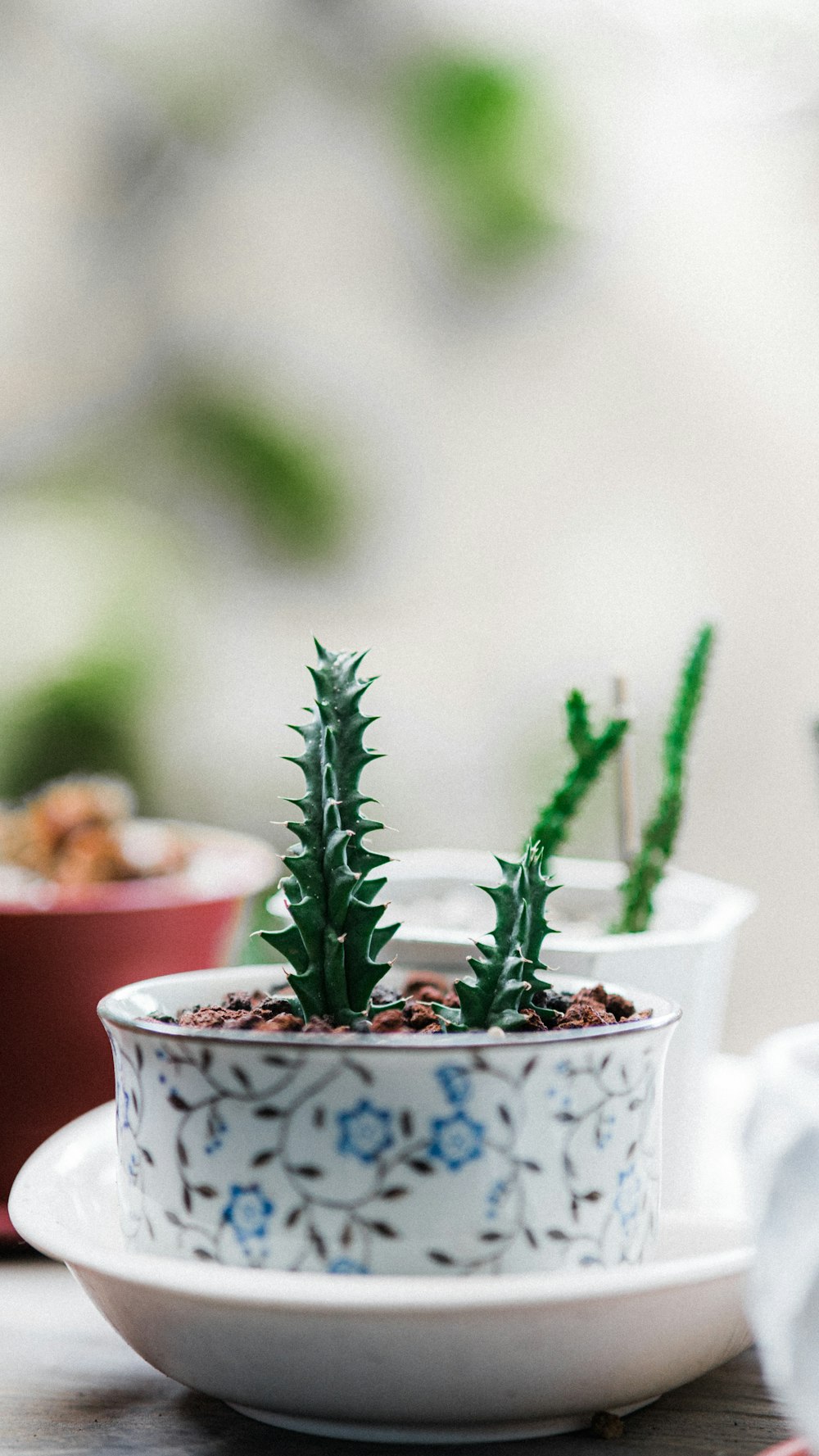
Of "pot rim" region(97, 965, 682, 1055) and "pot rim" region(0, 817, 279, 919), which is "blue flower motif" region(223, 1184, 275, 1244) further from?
"pot rim" region(0, 817, 279, 919)

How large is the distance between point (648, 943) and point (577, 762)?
72mm

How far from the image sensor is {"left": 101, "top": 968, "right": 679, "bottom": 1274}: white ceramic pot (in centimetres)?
32

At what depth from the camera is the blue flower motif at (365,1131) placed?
321 millimetres

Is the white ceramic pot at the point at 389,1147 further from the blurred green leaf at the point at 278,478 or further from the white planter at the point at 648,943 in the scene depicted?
the blurred green leaf at the point at 278,478

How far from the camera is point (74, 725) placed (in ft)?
3.12

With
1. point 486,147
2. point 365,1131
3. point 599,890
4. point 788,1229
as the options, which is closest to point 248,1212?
point 365,1131

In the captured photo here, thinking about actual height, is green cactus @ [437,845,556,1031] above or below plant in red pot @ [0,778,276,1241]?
above

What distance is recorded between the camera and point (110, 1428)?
1.14 ft

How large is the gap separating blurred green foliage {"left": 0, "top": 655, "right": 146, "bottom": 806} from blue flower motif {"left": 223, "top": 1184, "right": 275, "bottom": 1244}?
0.66 m

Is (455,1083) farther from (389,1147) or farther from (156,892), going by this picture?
(156,892)

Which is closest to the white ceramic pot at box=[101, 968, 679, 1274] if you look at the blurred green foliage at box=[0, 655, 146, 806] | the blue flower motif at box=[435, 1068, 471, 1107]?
the blue flower motif at box=[435, 1068, 471, 1107]

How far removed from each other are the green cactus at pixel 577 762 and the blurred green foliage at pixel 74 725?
0.53 metres

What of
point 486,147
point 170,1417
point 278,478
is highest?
point 486,147

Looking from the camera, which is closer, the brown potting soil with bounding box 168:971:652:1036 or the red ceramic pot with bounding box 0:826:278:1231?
the brown potting soil with bounding box 168:971:652:1036
